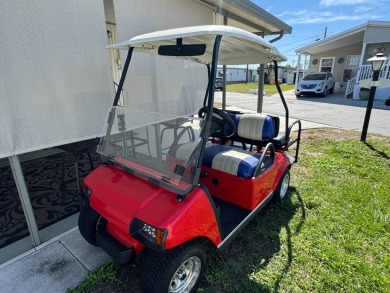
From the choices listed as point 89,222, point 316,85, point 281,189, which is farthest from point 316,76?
point 89,222

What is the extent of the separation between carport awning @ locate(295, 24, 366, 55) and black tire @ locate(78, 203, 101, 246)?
14731 millimetres

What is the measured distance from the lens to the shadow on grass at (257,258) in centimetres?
184

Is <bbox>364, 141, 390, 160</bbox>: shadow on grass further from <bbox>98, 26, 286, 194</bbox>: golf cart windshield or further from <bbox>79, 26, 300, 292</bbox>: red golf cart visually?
<bbox>98, 26, 286, 194</bbox>: golf cart windshield

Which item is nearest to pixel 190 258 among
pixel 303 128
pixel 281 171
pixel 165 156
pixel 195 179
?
pixel 195 179

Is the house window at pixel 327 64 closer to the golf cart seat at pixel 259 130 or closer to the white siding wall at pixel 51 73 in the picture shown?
the golf cart seat at pixel 259 130

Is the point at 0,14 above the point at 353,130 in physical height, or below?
above

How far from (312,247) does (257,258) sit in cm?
58

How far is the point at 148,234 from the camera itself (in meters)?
1.41

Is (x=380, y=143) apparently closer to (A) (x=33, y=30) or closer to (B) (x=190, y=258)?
(B) (x=190, y=258)

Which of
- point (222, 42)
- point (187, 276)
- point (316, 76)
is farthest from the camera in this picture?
point (316, 76)

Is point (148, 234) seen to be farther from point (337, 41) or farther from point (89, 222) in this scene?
point (337, 41)

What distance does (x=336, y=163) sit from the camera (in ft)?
13.5

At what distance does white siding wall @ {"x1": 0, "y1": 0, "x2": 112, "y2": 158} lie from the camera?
187cm

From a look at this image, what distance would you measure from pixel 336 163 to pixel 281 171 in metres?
1.98
